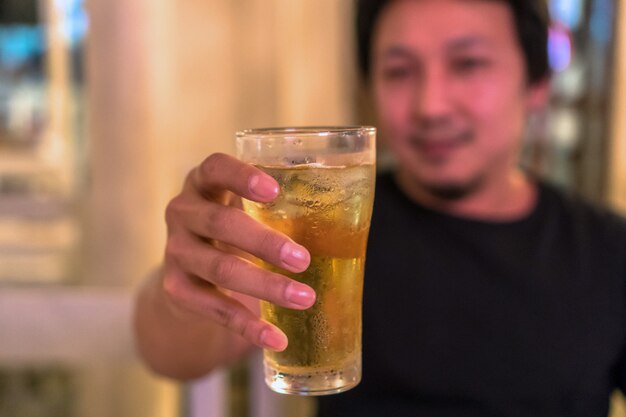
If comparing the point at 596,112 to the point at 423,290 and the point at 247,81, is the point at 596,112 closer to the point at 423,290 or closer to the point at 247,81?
the point at 247,81

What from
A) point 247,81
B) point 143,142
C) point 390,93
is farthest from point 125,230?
point 247,81

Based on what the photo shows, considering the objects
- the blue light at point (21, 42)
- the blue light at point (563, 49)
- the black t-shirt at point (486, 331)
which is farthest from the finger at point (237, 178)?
the blue light at point (21, 42)

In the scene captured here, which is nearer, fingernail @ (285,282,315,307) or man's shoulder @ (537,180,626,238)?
fingernail @ (285,282,315,307)

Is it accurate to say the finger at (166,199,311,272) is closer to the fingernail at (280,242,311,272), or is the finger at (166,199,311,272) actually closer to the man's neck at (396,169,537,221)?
the fingernail at (280,242,311,272)

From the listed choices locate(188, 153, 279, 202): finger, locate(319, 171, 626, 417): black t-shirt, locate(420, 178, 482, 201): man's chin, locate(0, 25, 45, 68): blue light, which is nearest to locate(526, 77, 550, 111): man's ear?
locate(420, 178, 482, 201): man's chin

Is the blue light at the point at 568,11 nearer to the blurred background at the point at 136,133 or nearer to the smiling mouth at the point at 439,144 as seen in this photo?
the blurred background at the point at 136,133

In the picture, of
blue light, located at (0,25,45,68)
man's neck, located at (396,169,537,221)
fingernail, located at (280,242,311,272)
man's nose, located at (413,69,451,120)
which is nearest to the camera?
fingernail, located at (280,242,311,272)
